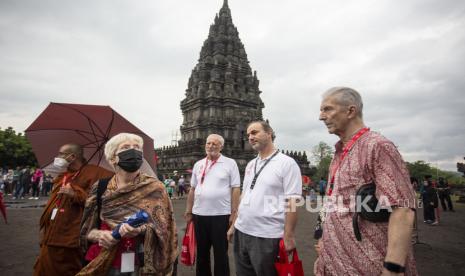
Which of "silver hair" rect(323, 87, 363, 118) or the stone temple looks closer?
"silver hair" rect(323, 87, 363, 118)

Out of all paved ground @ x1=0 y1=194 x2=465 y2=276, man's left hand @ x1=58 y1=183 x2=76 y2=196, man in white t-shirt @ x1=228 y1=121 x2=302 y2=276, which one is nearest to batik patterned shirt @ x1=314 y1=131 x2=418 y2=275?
man in white t-shirt @ x1=228 y1=121 x2=302 y2=276

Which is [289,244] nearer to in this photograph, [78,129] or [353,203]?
[353,203]

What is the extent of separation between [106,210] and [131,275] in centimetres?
59

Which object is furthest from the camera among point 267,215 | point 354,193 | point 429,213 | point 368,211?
point 429,213

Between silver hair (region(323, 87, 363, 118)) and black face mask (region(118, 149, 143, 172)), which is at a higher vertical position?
silver hair (region(323, 87, 363, 118))

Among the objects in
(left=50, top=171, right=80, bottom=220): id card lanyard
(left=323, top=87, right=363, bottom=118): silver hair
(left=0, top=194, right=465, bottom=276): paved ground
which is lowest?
(left=0, top=194, right=465, bottom=276): paved ground

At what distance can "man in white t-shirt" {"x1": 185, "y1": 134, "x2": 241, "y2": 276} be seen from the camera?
12.9 feet

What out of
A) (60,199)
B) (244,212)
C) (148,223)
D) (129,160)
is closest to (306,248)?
(244,212)

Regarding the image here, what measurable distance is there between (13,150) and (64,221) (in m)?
41.8

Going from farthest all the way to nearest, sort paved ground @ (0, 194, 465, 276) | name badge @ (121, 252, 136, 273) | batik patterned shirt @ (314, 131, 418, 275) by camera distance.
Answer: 1. paved ground @ (0, 194, 465, 276)
2. name badge @ (121, 252, 136, 273)
3. batik patterned shirt @ (314, 131, 418, 275)

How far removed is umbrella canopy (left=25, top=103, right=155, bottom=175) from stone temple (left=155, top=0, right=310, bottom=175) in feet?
87.0

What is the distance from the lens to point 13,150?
117 ft

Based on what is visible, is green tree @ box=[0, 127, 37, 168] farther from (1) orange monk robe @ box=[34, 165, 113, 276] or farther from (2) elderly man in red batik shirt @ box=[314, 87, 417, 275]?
(2) elderly man in red batik shirt @ box=[314, 87, 417, 275]

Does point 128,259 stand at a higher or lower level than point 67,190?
lower
